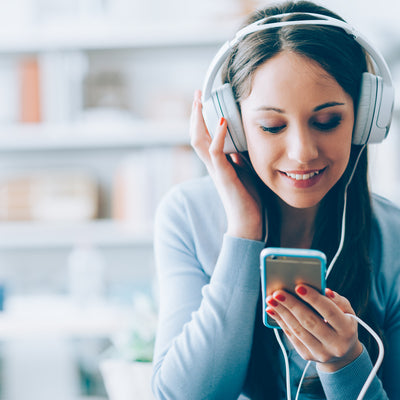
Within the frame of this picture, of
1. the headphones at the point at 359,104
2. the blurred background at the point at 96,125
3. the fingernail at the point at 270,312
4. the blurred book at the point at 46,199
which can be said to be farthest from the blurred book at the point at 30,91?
the fingernail at the point at 270,312

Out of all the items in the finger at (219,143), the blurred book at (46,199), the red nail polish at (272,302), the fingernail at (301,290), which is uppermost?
the finger at (219,143)

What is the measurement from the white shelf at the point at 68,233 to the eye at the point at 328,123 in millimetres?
1504

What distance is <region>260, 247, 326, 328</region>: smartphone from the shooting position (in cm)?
64

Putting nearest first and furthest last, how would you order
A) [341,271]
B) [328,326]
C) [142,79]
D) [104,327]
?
[328,326] → [341,271] → [104,327] → [142,79]

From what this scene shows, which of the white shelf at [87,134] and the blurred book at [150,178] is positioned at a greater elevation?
the white shelf at [87,134]

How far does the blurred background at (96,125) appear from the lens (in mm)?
2152

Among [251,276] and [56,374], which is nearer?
[251,276]

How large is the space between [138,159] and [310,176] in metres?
1.48

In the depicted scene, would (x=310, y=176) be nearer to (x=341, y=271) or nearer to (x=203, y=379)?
(x=341, y=271)

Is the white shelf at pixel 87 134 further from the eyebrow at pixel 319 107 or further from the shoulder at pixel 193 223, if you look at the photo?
the eyebrow at pixel 319 107

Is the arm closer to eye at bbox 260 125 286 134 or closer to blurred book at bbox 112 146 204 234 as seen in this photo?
eye at bbox 260 125 286 134

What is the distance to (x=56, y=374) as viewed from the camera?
2447 millimetres

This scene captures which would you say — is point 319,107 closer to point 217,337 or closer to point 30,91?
point 217,337

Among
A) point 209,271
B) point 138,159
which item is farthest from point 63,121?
point 209,271
